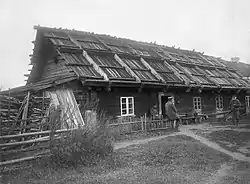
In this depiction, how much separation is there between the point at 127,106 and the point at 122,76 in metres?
1.93

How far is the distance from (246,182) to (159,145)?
4016mm

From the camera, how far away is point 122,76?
48.0 feet

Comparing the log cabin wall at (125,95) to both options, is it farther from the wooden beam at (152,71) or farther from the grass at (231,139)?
the grass at (231,139)

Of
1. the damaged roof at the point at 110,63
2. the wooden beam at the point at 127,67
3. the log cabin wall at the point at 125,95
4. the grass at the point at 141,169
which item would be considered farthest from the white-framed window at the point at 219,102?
the grass at the point at 141,169

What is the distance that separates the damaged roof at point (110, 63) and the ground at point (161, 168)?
16.9ft

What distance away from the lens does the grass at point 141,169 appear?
6070 mm

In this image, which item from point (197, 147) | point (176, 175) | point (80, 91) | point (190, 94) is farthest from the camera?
point (190, 94)

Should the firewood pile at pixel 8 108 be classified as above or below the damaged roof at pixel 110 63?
below

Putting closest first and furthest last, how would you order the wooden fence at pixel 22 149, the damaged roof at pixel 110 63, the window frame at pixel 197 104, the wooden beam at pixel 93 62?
1. the wooden fence at pixel 22 149
2. the wooden beam at pixel 93 62
3. the damaged roof at pixel 110 63
4. the window frame at pixel 197 104

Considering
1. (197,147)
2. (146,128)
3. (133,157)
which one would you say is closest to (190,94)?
(146,128)

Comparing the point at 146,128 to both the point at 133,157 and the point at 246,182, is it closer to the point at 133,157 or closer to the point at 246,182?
the point at 133,157

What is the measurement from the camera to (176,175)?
653cm

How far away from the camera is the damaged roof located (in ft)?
47.1

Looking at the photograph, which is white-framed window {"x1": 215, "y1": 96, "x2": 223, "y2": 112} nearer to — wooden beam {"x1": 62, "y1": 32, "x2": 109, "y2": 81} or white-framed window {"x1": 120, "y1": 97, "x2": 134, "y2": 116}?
white-framed window {"x1": 120, "y1": 97, "x2": 134, "y2": 116}
